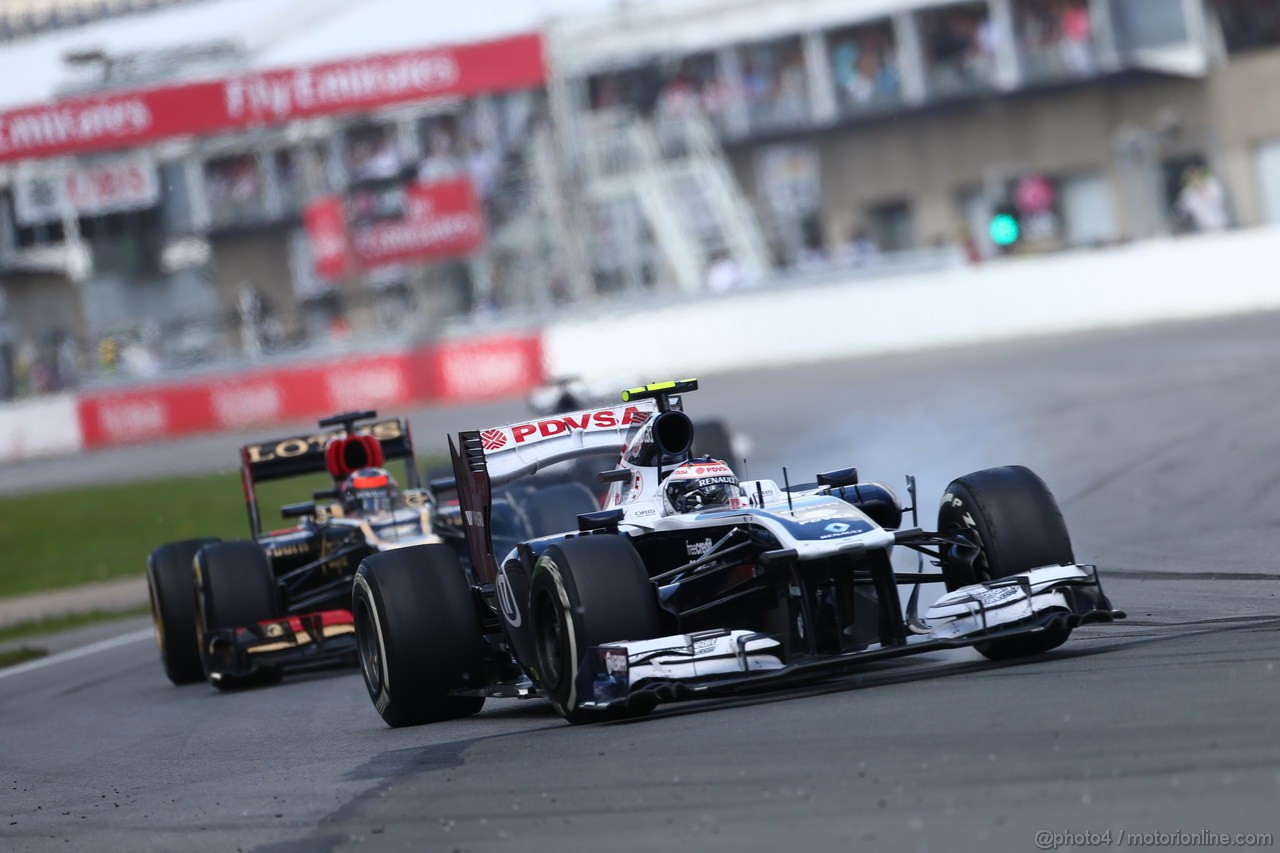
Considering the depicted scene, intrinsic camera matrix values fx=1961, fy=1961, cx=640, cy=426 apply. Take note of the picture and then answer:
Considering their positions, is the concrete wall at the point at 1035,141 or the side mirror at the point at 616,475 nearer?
the side mirror at the point at 616,475

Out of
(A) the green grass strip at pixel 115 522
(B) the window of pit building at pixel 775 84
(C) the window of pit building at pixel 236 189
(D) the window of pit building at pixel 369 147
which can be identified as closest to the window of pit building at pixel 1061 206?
(B) the window of pit building at pixel 775 84

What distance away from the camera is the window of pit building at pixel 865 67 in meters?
42.7

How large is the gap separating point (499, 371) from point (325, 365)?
400 cm

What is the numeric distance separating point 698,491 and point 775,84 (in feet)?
118

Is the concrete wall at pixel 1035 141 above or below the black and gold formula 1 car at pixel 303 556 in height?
above

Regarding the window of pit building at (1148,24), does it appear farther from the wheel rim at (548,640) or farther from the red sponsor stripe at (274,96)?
the wheel rim at (548,640)

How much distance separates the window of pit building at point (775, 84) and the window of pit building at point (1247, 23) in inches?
349

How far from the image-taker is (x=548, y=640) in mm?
8703

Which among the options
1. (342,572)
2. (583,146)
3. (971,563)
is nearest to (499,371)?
(583,146)

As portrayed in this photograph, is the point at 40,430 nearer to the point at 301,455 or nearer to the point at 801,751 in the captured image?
the point at 301,455

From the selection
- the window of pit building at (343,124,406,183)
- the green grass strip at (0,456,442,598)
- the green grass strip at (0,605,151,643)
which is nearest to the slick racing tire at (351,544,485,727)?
the green grass strip at (0,605,151,643)

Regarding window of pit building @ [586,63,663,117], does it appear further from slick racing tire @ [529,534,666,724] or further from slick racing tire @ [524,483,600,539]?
slick racing tire @ [529,534,666,724]

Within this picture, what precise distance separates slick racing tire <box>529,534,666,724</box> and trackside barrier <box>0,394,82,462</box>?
110 feet

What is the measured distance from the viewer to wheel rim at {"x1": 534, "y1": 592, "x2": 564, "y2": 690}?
28.2 feet
